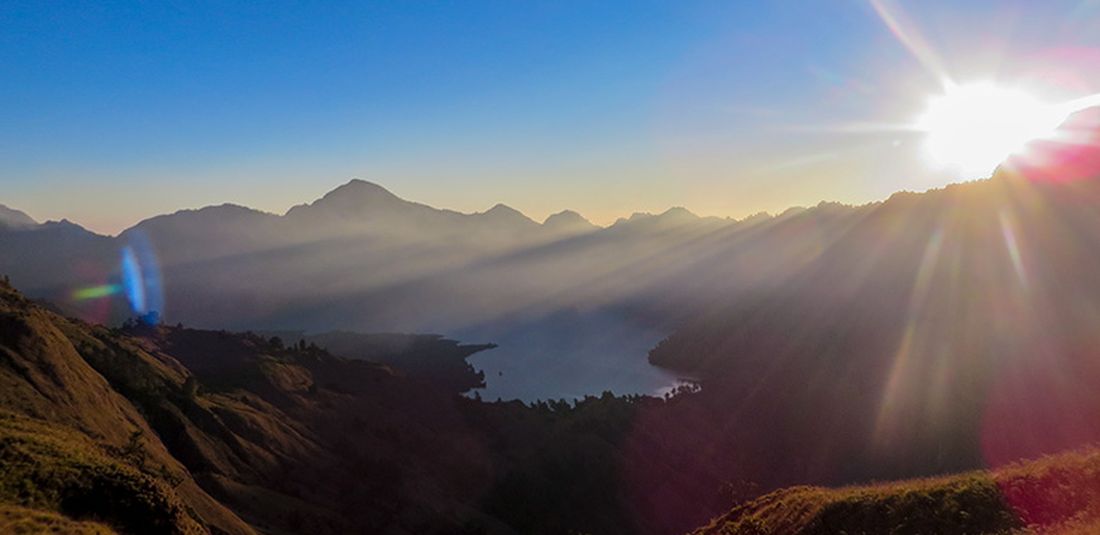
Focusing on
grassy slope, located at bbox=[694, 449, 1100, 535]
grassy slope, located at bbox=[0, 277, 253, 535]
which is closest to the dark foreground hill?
grassy slope, located at bbox=[0, 277, 253, 535]

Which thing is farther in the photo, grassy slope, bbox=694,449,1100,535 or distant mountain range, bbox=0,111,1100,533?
distant mountain range, bbox=0,111,1100,533

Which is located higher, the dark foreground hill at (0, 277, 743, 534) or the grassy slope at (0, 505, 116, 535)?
the grassy slope at (0, 505, 116, 535)

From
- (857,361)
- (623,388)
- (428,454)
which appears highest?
(428,454)

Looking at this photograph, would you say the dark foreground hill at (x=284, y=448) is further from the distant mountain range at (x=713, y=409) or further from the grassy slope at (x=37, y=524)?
the distant mountain range at (x=713, y=409)

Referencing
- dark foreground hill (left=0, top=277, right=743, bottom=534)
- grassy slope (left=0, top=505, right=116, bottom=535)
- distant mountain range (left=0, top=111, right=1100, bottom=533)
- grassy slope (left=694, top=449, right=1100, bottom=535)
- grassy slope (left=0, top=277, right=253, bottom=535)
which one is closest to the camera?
grassy slope (left=0, top=505, right=116, bottom=535)

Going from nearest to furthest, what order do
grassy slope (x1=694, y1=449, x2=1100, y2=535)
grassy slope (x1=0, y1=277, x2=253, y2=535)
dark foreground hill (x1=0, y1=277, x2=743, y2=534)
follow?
grassy slope (x1=694, y1=449, x2=1100, y2=535) < grassy slope (x1=0, y1=277, x2=253, y2=535) < dark foreground hill (x1=0, y1=277, x2=743, y2=534)

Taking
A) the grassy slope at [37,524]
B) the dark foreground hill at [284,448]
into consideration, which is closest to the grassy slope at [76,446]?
the dark foreground hill at [284,448]

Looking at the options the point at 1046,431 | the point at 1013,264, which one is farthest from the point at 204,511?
the point at 1013,264

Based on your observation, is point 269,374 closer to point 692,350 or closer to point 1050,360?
point 1050,360

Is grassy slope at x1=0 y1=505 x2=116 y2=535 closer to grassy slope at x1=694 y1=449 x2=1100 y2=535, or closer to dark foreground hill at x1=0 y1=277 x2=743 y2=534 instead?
dark foreground hill at x1=0 y1=277 x2=743 y2=534
